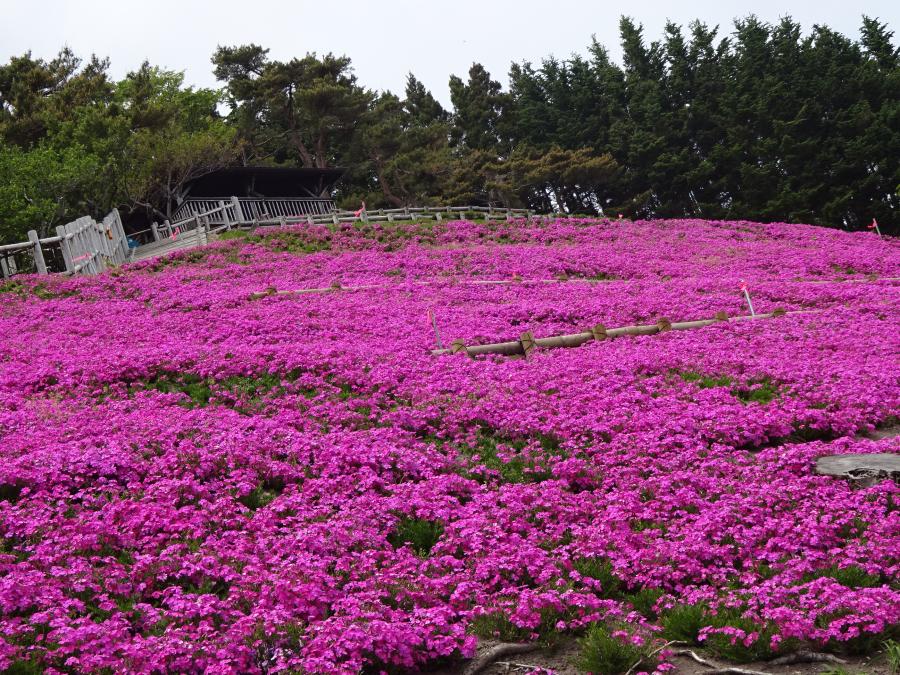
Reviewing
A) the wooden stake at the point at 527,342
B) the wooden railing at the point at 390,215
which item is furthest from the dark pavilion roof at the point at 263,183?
the wooden stake at the point at 527,342

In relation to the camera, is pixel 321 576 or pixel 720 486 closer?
pixel 321 576

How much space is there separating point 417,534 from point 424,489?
1020 mm

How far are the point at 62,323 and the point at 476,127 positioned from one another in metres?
66.4

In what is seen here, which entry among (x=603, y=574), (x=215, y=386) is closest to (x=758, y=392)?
(x=603, y=574)

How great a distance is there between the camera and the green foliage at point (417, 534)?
9156 millimetres

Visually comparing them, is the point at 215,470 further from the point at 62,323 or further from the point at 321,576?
the point at 62,323

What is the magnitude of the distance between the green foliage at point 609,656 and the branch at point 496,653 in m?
0.47

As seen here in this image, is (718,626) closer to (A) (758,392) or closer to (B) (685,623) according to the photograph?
(B) (685,623)

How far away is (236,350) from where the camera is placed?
54.5ft

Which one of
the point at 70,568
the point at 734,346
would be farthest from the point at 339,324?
the point at 70,568

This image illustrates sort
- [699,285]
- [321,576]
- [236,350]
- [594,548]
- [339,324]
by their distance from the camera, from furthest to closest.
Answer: [699,285] < [339,324] < [236,350] < [594,548] < [321,576]

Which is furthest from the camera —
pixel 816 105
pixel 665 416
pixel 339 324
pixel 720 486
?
pixel 816 105

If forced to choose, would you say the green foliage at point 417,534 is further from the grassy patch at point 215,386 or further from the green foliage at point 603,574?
the grassy patch at point 215,386

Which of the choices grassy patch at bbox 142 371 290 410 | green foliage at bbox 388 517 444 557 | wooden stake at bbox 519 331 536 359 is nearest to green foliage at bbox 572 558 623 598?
green foliage at bbox 388 517 444 557
